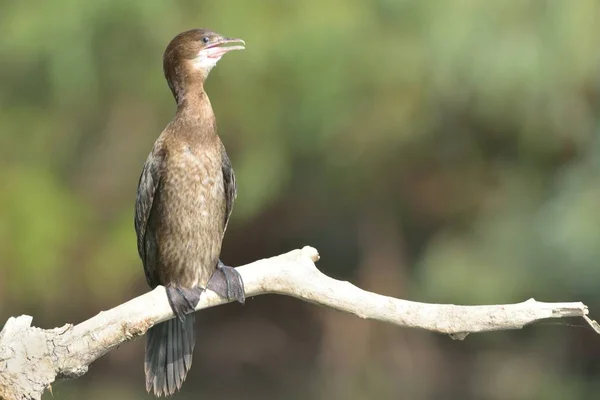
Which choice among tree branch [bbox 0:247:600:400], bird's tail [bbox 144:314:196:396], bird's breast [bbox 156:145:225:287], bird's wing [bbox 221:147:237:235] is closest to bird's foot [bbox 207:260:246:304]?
tree branch [bbox 0:247:600:400]

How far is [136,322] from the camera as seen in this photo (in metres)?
4.62

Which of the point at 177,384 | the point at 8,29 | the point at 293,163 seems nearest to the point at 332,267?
the point at 293,163

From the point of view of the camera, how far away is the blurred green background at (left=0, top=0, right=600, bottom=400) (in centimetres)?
1275

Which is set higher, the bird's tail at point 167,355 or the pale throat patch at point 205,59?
the pale throat patch at point 205,59

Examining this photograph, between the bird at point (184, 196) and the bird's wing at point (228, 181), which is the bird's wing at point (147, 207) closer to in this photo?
the bird at point (184, 196)

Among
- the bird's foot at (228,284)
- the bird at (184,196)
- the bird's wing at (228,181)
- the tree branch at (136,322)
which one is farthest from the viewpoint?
the bird's wing at (228,181)

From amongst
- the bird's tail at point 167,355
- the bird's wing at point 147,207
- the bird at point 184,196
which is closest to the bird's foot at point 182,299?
the bird at point 184,196

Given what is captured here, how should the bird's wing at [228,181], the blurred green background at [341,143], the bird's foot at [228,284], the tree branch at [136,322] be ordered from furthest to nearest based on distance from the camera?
the blurred green background at [341,143]
the bird's wing at [228,181]
the bird's foot at [228,284]
the tree branch at [136,322]

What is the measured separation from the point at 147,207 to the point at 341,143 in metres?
8.36

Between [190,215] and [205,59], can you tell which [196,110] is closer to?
[205,59]

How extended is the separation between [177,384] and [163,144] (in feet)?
3.61

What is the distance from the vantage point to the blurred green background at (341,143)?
12.8 m

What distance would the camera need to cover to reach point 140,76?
Result: 42.3ft

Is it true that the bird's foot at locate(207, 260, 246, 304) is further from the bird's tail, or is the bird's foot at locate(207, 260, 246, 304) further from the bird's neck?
the bird's neck
